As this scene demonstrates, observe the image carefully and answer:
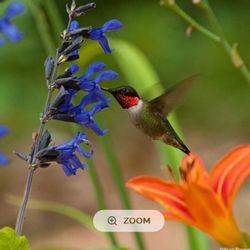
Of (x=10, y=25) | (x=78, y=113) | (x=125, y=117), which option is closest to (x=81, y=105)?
(x=78, y=113)

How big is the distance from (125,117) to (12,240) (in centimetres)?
113

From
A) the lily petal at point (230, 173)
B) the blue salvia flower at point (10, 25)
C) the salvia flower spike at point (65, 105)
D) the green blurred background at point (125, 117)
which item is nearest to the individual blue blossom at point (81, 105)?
the salvia flower spike at point (65, 105)

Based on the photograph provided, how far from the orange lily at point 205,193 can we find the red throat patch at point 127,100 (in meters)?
0.06

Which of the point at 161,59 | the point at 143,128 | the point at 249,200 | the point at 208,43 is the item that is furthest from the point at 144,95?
the point at 208,43

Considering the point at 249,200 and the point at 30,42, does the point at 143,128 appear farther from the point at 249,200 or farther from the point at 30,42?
the point at 30,42

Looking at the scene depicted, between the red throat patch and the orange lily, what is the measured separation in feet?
0.20

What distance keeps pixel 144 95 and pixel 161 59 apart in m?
1.19

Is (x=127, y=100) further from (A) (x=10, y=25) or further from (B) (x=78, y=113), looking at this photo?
A: (A) (x=10, y=25)

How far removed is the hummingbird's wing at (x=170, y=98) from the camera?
Result: 79 centimetres

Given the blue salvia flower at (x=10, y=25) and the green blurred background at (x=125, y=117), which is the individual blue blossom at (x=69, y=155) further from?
the green blurred background at (x=125, y=117)

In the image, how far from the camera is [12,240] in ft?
2.29

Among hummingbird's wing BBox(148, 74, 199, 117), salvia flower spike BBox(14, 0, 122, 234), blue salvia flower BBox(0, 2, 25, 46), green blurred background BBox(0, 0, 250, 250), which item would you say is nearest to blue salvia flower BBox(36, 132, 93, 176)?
salvia flower spike BBox(14, 0, 122, 234)

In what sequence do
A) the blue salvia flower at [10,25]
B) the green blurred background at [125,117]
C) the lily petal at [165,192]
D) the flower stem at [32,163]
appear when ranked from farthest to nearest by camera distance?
1. the green blurred background at [125,117]
2. the blue salvia flower at [10,25]
3. the lily petal at [165,192]
4. the flower stem at [32,163]

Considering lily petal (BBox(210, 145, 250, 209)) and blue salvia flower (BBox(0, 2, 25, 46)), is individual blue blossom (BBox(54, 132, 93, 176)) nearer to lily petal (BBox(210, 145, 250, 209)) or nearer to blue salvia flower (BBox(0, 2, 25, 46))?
lily petal (BBox(210, 145, 250, 209))
